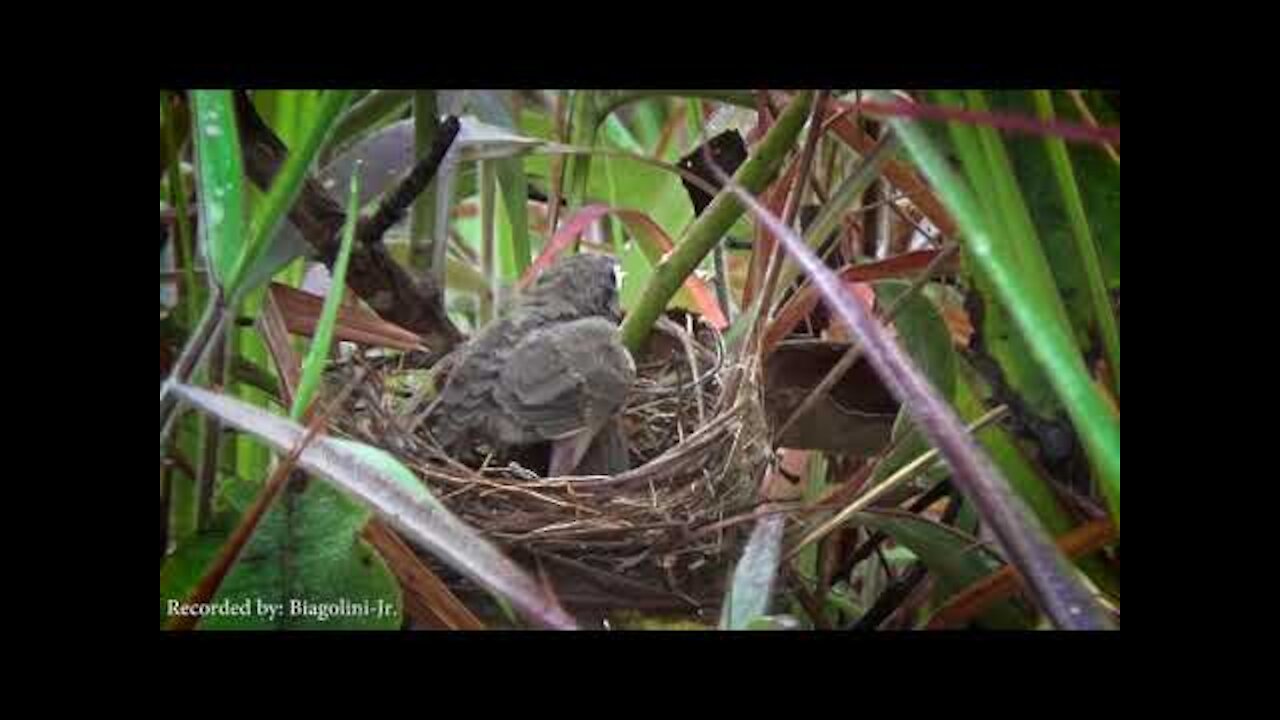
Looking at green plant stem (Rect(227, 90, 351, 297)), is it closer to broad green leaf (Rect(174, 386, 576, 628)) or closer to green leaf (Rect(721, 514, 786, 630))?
broad green leaf (Rect(174, 386, 576, 628))

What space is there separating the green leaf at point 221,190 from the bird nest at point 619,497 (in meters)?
0.13

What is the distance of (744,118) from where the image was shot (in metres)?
1.06

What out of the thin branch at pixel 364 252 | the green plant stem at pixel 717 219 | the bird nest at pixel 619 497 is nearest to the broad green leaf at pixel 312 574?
the bird nest at pixel 619 497

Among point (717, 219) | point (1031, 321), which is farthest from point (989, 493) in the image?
point (717, 219)

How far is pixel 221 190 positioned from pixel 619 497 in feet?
1.19

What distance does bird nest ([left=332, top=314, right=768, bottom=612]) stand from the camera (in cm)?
105

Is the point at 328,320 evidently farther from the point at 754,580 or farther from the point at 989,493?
the point at 989,493

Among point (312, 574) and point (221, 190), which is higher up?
point (221, 190)

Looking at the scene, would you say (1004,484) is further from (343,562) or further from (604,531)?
(343,562)

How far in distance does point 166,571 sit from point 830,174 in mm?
568

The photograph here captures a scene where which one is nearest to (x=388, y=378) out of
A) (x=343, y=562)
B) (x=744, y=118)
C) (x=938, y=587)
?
(x=343, y=562)

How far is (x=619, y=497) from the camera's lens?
107 cm

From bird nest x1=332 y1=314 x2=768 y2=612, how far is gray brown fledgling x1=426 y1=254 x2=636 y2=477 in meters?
0.02

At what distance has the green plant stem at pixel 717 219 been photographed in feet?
3.35
